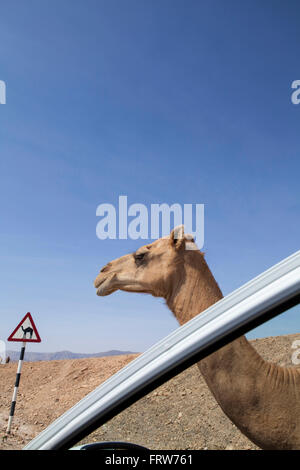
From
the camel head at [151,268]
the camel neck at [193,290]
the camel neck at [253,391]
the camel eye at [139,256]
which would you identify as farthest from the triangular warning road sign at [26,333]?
the camel neck at [253,391]

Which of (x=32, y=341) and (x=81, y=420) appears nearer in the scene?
(x=81, y=420)

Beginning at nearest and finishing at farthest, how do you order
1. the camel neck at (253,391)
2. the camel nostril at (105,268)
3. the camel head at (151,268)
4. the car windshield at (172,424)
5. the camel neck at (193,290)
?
1. the car windshield at (172,424)
2. the camel neck at (253,391)
3. the camel neck at (193,290)
4. the camel head at (151,268)
5. the camel nostril at (105,268)

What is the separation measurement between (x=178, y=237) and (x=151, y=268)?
1.86 ft

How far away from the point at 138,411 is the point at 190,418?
200 mm

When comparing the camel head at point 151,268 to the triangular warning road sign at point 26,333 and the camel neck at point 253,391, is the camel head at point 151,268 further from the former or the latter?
the triangular warning road sign at point 26,333

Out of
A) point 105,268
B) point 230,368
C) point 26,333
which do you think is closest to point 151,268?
point 105,268

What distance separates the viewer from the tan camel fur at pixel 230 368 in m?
1.46

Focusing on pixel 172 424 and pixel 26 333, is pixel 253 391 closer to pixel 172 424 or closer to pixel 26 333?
pixel 172 424

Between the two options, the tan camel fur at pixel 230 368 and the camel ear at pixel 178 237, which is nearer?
the tan camel fur at pixel 230 368

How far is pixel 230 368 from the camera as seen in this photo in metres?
1.85

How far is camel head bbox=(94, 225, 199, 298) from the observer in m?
4.22
